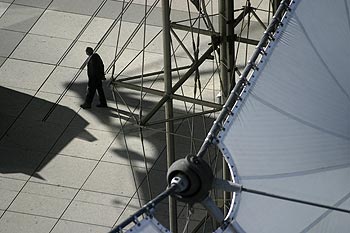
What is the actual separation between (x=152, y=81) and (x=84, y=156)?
121 inches

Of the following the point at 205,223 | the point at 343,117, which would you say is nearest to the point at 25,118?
the point at 205,223

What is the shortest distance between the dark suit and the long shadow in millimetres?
622

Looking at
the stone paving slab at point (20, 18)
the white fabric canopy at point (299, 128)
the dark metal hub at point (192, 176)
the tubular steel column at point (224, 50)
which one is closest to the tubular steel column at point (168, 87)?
the tubular steel column at point (224, 50)

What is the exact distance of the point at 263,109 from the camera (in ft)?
48.2

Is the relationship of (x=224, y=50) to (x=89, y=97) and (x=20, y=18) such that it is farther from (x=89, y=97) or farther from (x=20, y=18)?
(x=20, y=18)

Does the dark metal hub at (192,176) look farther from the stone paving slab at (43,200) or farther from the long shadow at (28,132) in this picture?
the long shadow at (28,132)

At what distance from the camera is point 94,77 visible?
26.4 m

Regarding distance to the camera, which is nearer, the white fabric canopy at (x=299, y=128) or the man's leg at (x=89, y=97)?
the white fabric canopy at (x=299, y=128)

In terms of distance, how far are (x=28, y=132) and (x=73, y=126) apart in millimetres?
1033

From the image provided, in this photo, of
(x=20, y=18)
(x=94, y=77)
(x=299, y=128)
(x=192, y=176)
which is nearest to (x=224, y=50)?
(x=94, y=77)

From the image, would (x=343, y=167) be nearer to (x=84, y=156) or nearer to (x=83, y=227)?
(x=83, y=227)

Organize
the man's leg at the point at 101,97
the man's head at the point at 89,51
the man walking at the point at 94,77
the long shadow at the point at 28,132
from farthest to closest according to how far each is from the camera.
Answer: the man's leg at the point at 101,97
the man walking at the point at 94,77
the man's head at the point at 89,51
the long shadow at the point at 28,132

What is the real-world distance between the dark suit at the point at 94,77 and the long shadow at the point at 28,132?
622mm

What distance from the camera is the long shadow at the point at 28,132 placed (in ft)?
83.9
